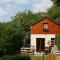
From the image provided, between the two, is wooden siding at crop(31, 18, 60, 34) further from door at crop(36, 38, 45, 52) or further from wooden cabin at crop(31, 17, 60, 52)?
door at crop(36, 38, 45, 52)

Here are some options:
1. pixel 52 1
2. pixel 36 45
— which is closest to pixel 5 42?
pixel 52 1

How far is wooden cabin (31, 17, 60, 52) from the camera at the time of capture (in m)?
62.3

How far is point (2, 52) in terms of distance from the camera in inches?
719

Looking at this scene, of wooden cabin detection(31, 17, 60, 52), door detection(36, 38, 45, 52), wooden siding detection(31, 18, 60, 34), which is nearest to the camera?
door detection(36, 38, 45, 52)

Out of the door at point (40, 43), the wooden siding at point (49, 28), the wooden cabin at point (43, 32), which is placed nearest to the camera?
the door at point (40, 43)

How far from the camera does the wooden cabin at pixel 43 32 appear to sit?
62.3 m

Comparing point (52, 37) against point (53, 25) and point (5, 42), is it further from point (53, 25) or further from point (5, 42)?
point (5, 42)

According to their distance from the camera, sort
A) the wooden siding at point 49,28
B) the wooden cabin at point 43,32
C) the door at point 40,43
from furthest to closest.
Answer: the wooden siding at point 49,28, the wooden cabin at point 43,32, the door at point 40,43

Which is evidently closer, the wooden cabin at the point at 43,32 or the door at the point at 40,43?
the door at the point at 40,43

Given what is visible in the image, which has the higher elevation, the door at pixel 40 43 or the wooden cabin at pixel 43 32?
the wooden cabin at pixel 43 32

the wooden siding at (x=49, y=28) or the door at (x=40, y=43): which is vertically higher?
the wooden siding at (x=49, y=28)

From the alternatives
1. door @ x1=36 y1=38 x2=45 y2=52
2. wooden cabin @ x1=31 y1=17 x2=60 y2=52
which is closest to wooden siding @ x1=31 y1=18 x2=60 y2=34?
wooden cabin @ x1=31 y1=17 x2=60 y2=52

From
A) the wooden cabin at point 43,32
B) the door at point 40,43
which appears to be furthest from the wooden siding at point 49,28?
the door at point 40,43

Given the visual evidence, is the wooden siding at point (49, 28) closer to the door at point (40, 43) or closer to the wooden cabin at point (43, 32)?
the wooden cabin at point (43, 32)
